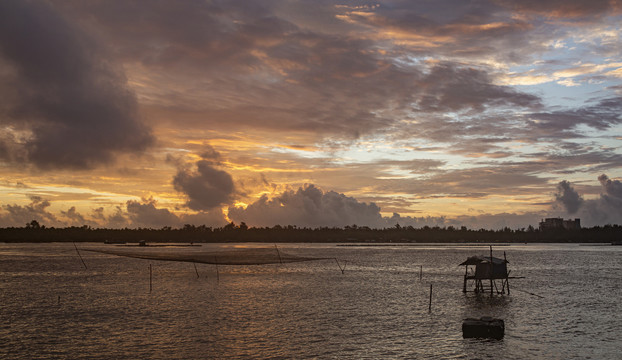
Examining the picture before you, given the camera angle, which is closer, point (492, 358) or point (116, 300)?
point (492, 358)

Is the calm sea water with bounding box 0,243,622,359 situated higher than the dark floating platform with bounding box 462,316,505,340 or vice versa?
the dark floating platform with bounding box 462,316,505,340

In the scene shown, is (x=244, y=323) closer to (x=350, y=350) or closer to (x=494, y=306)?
(x=350, y=350)

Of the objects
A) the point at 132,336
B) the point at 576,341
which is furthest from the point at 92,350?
the point at 576,341

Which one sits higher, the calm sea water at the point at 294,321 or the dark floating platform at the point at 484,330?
the dark floating platform at the point at 484,330

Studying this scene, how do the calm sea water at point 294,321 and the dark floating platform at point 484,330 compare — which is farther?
the dark floating platform at point 484,330

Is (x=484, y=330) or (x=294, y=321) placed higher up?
(x=484, y=330)

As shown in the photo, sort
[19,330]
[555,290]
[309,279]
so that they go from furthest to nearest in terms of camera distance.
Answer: [309,279] → [555,290] → [19,330]

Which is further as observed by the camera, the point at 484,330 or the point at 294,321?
the point at 294,321

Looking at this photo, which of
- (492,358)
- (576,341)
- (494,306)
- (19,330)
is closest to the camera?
(492,358)

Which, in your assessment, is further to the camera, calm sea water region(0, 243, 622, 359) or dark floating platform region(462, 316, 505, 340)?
dark floating platform region(462, 316, 505, 340)

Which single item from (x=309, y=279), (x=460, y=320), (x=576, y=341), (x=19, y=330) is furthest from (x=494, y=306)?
(x=19, y=330)

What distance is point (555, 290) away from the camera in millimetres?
57156

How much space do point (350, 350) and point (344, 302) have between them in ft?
62.2

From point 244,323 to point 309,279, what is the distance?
35.6m
